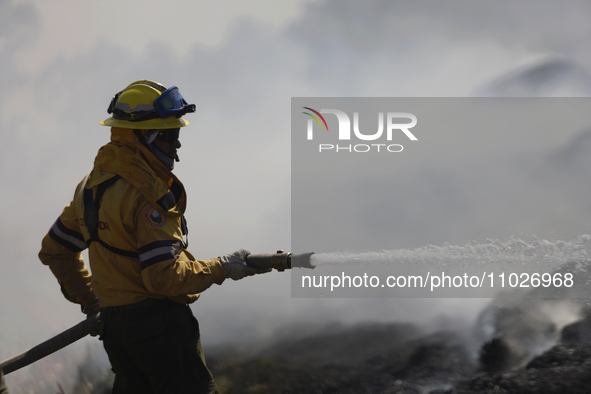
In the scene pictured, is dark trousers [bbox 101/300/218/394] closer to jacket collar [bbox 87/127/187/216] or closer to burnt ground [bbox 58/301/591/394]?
jacket collar [bbox 87/127/187/216]

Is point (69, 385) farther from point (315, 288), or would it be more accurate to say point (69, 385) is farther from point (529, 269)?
point (529, 269)

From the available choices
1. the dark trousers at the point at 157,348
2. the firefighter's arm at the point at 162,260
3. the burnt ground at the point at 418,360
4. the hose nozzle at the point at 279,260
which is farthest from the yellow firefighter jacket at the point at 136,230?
the burnt ground at the point at 418,360

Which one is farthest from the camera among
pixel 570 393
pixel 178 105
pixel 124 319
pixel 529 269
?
pixel 529 269

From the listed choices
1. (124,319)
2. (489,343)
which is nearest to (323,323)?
(489,343)

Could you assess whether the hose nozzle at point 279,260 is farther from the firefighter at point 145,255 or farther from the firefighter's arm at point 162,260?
the firefighter's arm at point 162,260

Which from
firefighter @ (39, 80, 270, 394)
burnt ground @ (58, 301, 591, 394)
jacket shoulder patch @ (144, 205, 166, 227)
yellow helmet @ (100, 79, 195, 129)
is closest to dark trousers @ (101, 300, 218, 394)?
firefighter @ (39, 80, 270, 394)

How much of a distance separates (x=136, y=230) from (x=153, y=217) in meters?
0.16

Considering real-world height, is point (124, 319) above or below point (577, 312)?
above

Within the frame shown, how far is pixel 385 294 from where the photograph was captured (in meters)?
7.37

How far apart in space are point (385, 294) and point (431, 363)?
197 centimetres

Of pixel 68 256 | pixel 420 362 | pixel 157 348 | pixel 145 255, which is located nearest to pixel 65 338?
pixel 68 256

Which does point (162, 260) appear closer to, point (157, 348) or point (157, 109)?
point (157, 348)

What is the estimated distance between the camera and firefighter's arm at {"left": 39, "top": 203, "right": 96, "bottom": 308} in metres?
4.07

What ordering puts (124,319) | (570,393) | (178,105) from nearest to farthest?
(124,319) → (178,105) → (570,393)
